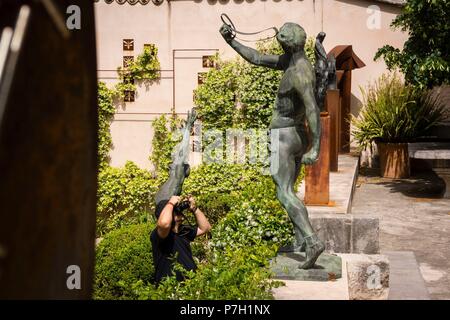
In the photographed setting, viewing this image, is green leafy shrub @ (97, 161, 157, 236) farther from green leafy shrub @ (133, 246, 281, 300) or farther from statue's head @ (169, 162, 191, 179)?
green leafy shrub @ (133, 246, 281, 300)

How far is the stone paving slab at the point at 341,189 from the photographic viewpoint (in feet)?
23.1

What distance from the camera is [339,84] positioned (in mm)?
12500

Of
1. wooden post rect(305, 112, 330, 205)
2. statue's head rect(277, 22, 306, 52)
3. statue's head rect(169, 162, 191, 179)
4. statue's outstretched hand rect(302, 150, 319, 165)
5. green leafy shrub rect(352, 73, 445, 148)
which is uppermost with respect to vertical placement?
statue's head rect(277, 22, 306, 52)

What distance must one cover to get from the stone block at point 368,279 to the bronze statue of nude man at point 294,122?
495 millimetres

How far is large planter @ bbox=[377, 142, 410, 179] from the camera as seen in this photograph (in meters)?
11.7

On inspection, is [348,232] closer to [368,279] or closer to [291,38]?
[368,279]

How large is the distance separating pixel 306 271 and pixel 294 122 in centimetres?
110

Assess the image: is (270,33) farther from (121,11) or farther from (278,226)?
(278,226)

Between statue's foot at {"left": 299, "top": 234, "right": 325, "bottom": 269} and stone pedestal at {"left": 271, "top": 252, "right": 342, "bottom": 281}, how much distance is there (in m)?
0.06

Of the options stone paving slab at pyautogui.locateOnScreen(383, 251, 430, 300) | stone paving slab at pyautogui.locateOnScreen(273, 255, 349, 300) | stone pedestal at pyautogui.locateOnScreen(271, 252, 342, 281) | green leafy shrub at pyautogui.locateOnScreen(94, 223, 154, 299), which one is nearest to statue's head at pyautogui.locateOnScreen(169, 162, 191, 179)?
stone pedestal at pyautogui.locateOnScreen(271, 252, 342, 281)

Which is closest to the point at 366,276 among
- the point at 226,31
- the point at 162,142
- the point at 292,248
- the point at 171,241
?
the point at 292,248

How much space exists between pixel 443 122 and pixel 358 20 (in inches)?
94.8

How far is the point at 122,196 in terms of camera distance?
12508mm
